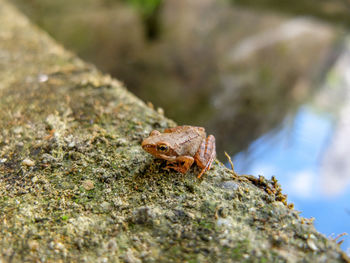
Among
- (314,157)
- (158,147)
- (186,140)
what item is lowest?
(158,147)

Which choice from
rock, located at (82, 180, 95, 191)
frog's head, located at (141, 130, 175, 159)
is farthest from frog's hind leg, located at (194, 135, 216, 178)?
rock, located at (82, 180, 95, 191)

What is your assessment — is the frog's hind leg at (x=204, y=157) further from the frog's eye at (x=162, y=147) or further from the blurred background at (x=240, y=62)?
the blurred background at (x=240, y=62)

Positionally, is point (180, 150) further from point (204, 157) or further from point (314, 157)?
point (314, 157)

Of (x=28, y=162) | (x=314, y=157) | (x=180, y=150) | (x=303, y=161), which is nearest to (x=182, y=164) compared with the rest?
(x=180, y=150)

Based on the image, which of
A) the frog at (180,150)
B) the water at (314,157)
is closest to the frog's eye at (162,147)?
the frog at (180,150)

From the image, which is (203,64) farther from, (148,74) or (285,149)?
(285,149)

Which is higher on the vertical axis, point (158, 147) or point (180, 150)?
point (180, 150)

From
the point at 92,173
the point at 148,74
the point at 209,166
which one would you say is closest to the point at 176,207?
the point at 209,166
